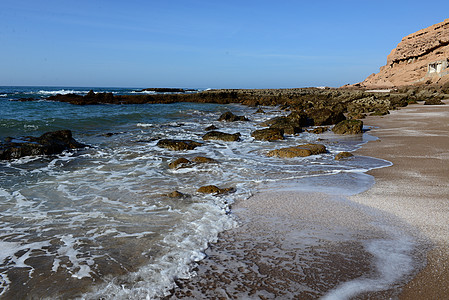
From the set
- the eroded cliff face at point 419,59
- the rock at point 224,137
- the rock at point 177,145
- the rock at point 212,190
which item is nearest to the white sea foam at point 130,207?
the rock at point 212,190

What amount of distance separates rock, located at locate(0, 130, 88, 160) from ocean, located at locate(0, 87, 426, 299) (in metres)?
0.37

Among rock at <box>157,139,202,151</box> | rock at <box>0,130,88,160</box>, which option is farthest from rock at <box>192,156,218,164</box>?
rock at <box>0,130,88,160</box>

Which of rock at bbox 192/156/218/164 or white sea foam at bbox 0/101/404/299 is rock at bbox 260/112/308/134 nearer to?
white sea foam at bbox 0/101/404/299

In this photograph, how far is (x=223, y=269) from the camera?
8.70 ft

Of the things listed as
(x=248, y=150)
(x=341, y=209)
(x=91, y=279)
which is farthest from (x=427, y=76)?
(x=91, y=279)

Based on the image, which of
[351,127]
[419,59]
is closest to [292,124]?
[351,127]

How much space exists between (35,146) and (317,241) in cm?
778

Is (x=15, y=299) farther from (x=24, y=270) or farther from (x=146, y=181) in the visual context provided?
(x=146, y=181)

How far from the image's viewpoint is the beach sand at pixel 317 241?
2.35 m

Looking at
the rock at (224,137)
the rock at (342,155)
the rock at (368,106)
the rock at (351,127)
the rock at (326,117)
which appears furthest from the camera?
the rock at (368,106)

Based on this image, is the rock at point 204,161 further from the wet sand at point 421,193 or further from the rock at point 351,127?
the rock at point 351,127

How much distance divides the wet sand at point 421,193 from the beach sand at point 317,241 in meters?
0.01

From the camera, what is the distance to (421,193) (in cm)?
438

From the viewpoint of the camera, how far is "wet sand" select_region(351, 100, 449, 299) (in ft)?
7.85
